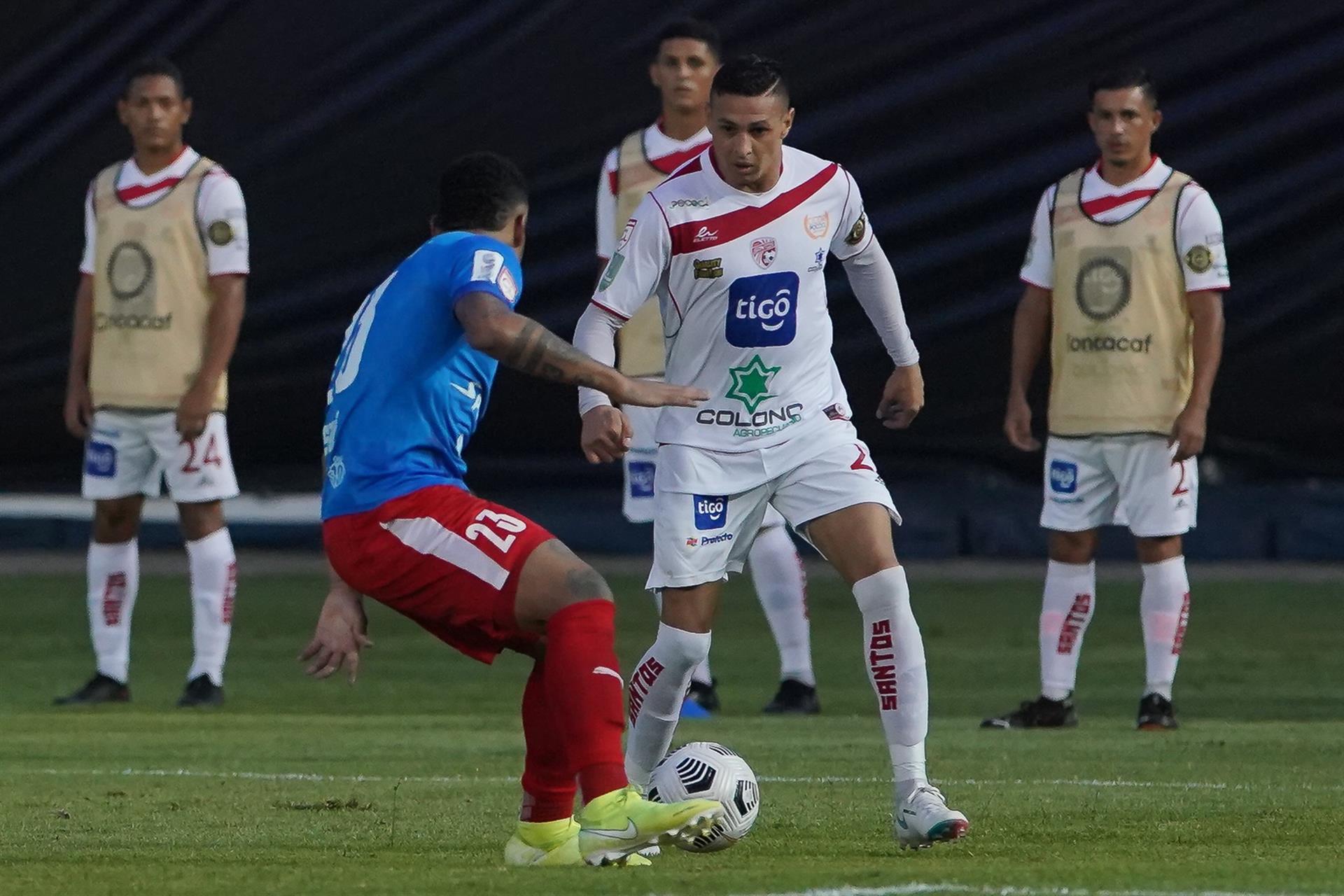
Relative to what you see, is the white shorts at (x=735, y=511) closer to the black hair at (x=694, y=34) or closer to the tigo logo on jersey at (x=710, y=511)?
the tigo logo on jersey at (x=710, y=511)

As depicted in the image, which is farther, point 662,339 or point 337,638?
point 662,339

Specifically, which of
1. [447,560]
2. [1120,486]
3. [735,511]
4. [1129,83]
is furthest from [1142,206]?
[447,560]

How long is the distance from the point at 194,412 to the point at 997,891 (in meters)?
5.73

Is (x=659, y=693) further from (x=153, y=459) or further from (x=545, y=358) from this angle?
(x=153, y=459)

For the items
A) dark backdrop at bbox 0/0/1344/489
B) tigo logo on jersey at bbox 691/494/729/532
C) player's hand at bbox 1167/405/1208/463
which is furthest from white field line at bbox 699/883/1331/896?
dark backdrop at bbox 0/0/1344/489

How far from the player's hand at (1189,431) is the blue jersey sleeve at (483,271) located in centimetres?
401

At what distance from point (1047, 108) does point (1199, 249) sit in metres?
4.93

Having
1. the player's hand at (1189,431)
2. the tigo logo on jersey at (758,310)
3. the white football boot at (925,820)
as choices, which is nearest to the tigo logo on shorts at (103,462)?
the player's hand at (1189,431)

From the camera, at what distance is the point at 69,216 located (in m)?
13.7

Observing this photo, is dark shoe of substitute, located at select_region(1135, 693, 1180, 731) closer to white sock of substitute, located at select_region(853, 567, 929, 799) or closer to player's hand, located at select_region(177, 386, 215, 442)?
white sock of substitute, located at select_region(853, 567, 929, 799)

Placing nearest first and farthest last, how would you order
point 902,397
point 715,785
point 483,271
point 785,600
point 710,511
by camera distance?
point 483,271, point 715,785, point 710,511, point 902,397, point 785,600

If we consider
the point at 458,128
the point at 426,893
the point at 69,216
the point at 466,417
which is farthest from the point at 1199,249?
the point at 69,216

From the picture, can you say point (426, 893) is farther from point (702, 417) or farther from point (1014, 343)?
point (1014, 343)

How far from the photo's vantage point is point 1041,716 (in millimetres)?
8633
